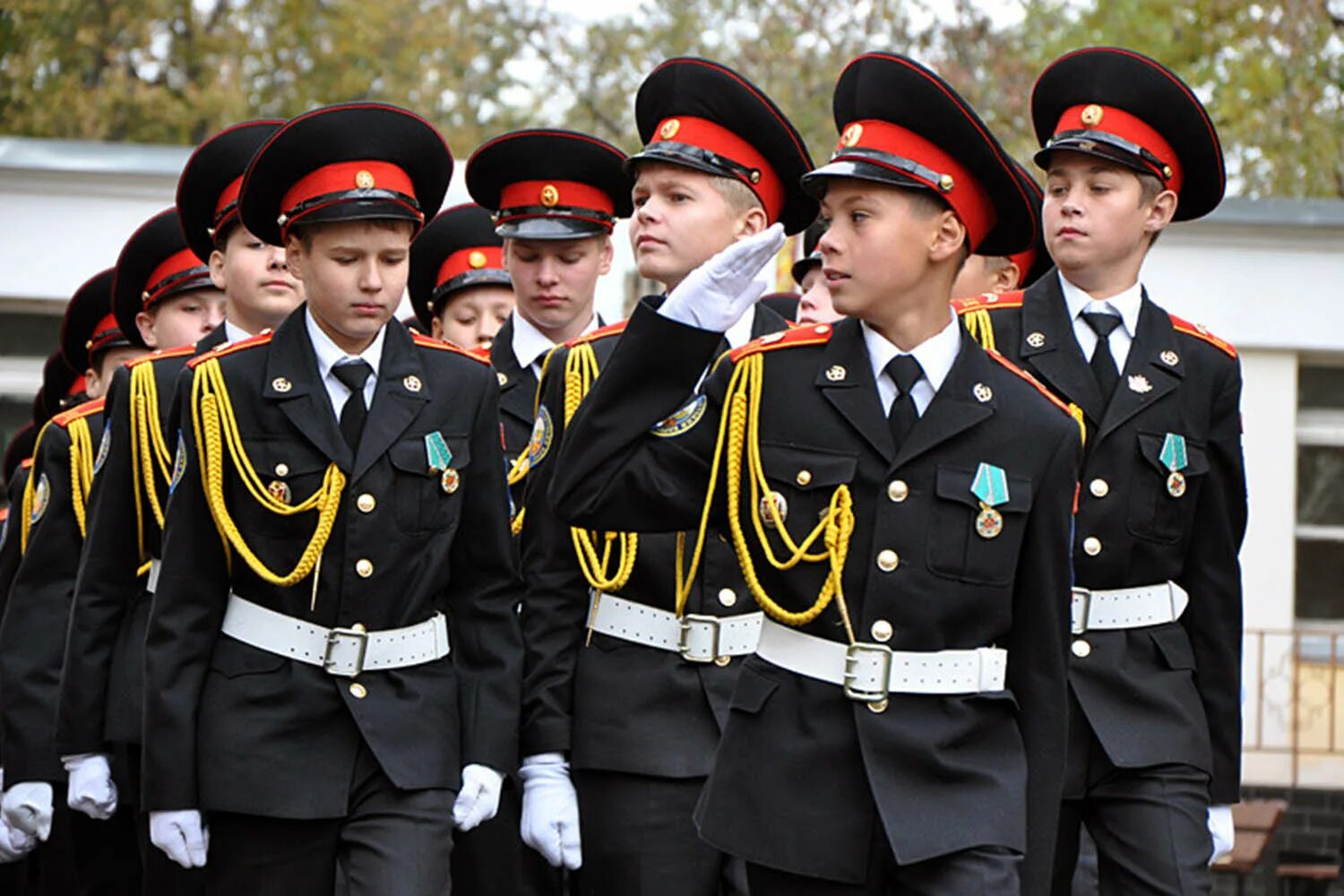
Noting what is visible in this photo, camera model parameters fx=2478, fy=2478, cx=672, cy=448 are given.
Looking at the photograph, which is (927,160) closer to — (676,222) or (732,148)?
(676,222)

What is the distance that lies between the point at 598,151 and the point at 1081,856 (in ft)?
8.60

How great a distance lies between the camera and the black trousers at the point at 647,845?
5.51m

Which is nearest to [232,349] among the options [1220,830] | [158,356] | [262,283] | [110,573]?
[110,573]

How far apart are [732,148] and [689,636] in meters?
1.30

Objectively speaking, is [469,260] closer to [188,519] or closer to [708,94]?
[708,94]

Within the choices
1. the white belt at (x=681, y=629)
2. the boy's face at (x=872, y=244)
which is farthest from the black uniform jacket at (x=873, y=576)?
the white belt at (x=681, y=629)

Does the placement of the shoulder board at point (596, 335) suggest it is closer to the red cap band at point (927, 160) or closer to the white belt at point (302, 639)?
the white belt at point (302, 639)

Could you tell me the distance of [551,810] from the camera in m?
5.61

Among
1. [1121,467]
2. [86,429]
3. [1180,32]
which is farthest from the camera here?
[1180,32]

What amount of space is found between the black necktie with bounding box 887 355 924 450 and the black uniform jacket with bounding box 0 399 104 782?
9.36 ft

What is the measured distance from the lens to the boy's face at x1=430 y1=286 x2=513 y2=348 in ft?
27.4

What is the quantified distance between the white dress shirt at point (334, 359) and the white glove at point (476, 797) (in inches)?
32.8

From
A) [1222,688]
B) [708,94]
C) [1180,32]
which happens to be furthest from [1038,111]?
[1180,32]

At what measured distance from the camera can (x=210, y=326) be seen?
7586 millimetres
